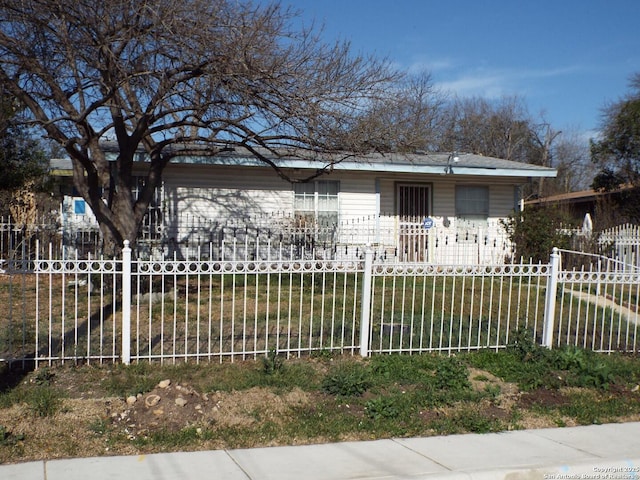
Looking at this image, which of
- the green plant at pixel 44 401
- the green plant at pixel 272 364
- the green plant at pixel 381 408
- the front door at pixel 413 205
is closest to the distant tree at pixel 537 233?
the front door at pixel 413 205

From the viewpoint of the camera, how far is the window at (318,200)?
16547 millimetres

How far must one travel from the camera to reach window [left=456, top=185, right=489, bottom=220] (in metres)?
18.1

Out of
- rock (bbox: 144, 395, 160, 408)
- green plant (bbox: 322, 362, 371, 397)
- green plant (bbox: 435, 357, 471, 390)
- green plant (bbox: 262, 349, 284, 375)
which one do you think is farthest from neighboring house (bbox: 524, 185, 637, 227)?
rock (bbox: 144, 395, 160, 408)

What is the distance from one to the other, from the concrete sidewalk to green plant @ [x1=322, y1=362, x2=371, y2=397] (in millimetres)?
1067

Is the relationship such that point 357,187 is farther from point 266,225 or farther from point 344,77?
point 344,77

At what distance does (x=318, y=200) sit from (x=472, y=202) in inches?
177

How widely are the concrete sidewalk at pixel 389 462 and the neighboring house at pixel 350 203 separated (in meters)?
8.58

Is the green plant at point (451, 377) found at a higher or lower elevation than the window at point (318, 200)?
lower

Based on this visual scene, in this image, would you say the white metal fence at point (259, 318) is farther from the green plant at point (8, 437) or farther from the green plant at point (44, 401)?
the green plant at point (8, 437)

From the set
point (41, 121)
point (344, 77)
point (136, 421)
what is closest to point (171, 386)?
point (136, 421)

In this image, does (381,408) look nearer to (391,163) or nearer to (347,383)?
(347,383)

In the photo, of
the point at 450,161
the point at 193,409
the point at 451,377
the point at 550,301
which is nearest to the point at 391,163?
the point at 450,161

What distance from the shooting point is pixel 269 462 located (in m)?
5.64

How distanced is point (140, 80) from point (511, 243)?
982cm
